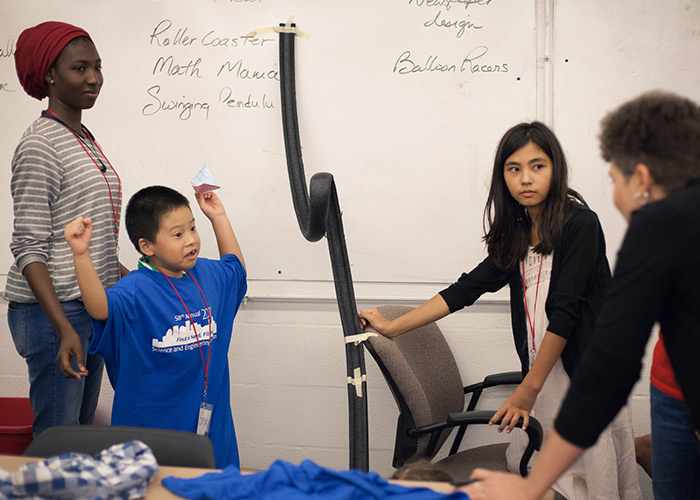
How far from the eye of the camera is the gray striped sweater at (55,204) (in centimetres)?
162

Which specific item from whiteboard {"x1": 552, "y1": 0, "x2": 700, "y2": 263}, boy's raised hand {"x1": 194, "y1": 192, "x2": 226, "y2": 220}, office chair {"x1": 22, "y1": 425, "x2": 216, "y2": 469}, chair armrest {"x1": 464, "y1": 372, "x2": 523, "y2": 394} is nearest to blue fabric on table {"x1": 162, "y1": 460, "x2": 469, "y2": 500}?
office chair {"x1": 22, "y1": 425, "x2": 216, "y2": 469}

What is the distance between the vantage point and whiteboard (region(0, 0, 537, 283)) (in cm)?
224

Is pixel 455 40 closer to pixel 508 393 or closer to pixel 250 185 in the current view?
pixel 250 185

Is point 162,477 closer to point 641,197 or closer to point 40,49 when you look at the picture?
point 641,197

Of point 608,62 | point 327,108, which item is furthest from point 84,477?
point 608,62

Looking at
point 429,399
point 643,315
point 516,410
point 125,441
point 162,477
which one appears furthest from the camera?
point 429,399

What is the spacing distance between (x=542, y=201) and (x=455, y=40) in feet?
2.79

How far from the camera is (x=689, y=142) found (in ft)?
2.94

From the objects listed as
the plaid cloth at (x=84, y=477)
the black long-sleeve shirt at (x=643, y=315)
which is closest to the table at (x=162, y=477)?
the plaid cloth at (x=84, y=477)

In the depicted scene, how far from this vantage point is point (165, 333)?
5.27 feet

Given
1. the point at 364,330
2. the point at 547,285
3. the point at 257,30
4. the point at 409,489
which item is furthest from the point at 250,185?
the point at 409,489

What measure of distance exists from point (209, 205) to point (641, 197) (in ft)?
4.17

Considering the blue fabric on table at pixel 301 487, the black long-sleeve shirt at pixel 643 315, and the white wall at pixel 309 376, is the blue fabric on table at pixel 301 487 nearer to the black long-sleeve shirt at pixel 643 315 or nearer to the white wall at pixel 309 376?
the black long-sleeve shirt at pixel 643 315

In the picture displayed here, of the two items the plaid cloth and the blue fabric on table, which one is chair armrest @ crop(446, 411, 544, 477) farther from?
the plaid cloth
